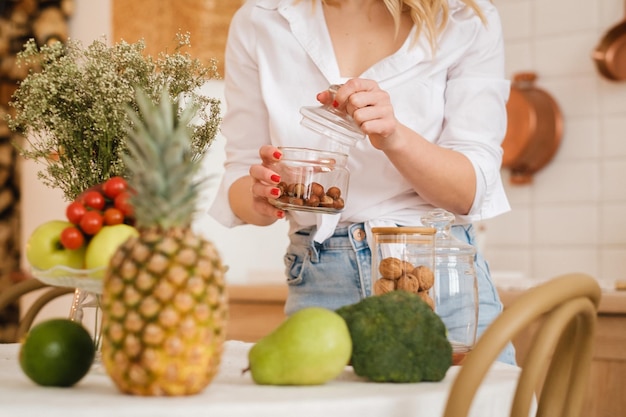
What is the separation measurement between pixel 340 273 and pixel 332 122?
272 mm

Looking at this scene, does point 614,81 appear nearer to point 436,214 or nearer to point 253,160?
point 253,160

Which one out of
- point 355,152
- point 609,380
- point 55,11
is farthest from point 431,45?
point 55,11

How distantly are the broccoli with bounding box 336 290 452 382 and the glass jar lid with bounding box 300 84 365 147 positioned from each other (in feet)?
1.26

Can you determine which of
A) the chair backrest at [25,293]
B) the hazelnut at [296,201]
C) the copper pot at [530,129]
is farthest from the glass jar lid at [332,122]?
the copper pot at [530,129]

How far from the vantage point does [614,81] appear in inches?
111

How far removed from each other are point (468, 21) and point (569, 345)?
642mm

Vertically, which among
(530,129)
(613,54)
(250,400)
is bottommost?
(250,400)

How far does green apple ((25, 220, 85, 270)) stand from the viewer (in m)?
0.90

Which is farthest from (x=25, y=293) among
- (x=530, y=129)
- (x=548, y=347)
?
(x=530, y=129)

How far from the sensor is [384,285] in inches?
41.9

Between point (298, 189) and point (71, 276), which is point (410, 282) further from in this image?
point (71, 276)

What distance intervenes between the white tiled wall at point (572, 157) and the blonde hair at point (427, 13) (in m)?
1.62

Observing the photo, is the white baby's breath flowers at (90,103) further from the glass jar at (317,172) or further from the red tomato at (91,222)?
the red tomato at (91,222)

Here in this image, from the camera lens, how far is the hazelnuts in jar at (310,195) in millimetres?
1185
